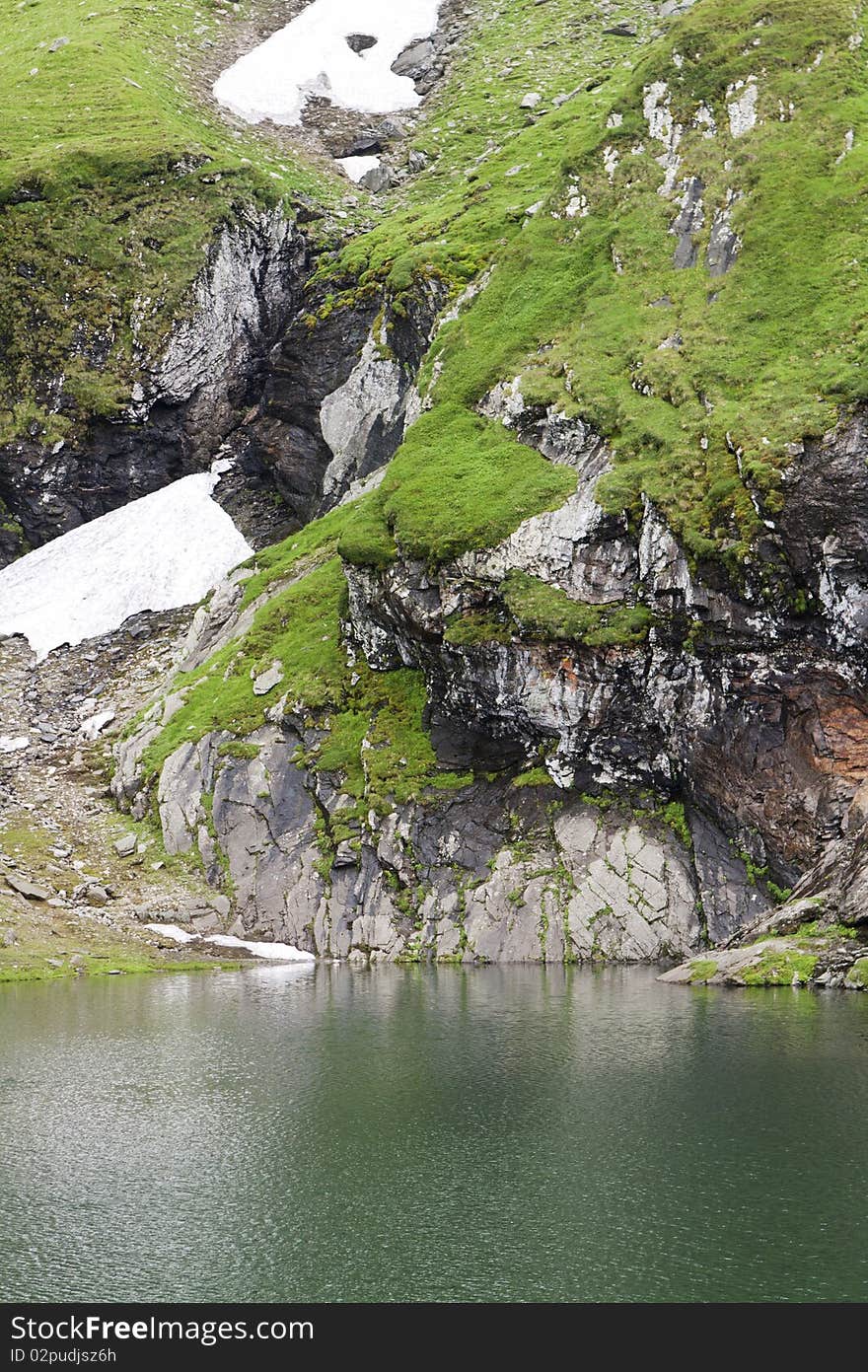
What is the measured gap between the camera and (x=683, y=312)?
248 feet

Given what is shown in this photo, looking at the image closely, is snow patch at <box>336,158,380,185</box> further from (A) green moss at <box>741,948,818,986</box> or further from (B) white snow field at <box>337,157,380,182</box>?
(A) green moss at <box>741,948,818,986</box>

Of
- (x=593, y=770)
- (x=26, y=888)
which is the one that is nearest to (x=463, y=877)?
(x=593, y=770)

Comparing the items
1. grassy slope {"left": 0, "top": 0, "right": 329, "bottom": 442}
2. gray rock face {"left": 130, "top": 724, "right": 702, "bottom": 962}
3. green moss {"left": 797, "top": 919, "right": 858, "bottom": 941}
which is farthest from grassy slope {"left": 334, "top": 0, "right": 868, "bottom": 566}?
grassy slope {"left": 0, "top": 0, "right": 329, "bottom": 442}

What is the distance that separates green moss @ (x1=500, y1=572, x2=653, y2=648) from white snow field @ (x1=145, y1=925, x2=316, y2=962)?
23883 mm

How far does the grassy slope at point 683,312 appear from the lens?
64812 millimetres

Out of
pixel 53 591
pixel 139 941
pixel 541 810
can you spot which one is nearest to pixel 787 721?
pixel 541 810

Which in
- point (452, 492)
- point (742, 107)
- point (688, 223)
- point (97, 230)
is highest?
A: point (97, 230)

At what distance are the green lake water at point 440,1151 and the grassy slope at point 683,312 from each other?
31888mm

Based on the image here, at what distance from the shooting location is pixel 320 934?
67188 mm

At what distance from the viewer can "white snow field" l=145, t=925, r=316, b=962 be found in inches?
2581

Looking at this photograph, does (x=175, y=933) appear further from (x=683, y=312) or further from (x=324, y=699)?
(x=683, y=312)

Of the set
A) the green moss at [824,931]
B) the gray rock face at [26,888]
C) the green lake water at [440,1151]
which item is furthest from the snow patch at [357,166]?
the green lake water at [440,1151]

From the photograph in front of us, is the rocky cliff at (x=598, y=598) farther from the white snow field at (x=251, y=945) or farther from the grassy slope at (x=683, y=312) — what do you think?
the white snow field at (x=251, y=945)

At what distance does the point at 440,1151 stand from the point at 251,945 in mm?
39822
